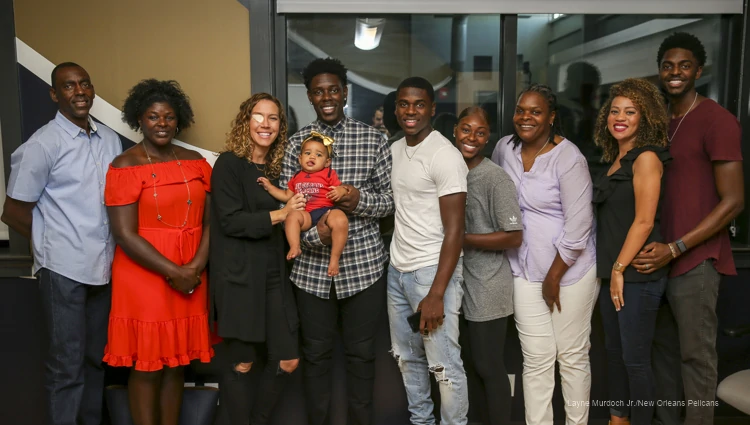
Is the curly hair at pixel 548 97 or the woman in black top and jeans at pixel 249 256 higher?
the curly hair at pixel 548 97

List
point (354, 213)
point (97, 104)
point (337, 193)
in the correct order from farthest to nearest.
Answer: point (97, 104)
point (354, 213)
point (337, 193)

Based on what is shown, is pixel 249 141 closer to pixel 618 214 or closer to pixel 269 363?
pixel 269 363

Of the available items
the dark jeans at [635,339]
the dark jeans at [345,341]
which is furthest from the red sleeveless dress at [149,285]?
the dark jeans at [635,339]

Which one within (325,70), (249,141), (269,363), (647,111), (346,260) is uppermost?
(325,70)

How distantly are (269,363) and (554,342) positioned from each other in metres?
1.44

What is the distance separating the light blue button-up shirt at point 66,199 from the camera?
2658 millimetres

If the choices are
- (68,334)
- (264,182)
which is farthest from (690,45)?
(68,334)

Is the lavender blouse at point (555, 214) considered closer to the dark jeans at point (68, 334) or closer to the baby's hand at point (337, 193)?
the baby's hand at point (337, 193)

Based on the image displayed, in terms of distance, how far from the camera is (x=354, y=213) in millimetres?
2596

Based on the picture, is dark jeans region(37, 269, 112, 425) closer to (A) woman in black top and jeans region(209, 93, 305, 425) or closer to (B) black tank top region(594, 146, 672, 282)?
(A) woman in black top and jeans region(209, 93, 305, 425)

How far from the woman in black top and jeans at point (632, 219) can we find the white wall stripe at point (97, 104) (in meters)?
2.23

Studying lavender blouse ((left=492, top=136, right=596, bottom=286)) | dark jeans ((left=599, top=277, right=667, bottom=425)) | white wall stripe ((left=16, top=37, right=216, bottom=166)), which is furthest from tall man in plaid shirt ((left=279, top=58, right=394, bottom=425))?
dark jeans ((left=599, top=277, right=667, bottom=425))

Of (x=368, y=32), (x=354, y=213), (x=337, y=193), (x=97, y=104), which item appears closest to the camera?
(x=337, y=193)

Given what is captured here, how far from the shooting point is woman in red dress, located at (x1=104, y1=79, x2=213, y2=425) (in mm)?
2578
